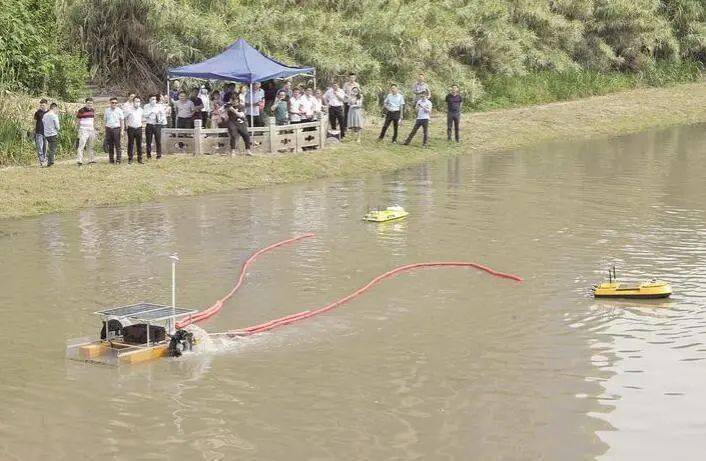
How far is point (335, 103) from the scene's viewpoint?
30.3m

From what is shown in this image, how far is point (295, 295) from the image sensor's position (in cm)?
1600

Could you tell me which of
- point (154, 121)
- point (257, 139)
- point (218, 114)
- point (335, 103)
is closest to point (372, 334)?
point (154, 121)

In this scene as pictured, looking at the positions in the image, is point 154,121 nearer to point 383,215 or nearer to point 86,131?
point 86,131

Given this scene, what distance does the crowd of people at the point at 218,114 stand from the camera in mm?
25359

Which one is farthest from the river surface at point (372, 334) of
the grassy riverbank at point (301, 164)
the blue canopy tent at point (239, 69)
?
the blue canopy tent at point (239, 69)

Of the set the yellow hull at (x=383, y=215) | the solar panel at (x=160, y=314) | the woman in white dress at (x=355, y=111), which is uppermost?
the woman in white dress at (x=355, y=111)

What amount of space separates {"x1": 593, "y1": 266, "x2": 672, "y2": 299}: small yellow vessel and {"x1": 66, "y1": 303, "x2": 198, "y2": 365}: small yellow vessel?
5.51m

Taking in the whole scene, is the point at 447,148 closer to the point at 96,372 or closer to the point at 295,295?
the point at 295,295

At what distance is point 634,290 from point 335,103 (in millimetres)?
16092

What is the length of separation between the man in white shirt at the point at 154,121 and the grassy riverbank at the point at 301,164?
0.43 meters

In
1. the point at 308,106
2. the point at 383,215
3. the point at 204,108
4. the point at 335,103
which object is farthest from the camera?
the point at 335,103

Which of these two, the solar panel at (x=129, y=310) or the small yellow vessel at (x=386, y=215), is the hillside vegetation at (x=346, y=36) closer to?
the small yellow vessel at (x=386, y=215)

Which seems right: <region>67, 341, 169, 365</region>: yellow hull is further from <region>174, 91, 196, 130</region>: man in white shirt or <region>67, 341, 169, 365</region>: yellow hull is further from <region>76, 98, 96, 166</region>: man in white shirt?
<region>174, 91, 196, 130</region>: man in white shirt

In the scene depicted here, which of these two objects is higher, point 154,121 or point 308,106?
point 308,106
